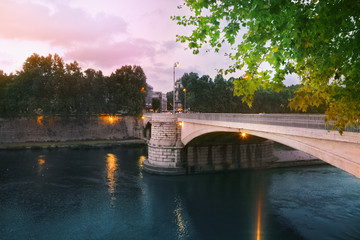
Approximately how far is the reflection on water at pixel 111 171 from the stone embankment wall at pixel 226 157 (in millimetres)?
7216

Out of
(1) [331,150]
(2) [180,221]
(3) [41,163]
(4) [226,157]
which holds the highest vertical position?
(1) [331,150]

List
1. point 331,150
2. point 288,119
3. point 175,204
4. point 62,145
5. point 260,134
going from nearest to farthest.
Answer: point 331,150
point 288,119
point 260,134
point 175,204
point 62,145

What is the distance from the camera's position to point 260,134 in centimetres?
1341

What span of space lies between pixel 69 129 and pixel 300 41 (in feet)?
156

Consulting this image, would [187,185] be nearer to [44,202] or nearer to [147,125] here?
[44,202]

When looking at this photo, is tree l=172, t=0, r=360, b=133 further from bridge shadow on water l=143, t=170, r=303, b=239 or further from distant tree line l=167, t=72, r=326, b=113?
distant tree line l=167, t=72, r=326, b=113

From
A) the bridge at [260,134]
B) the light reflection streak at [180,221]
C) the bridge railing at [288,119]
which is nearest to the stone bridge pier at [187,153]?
the bridge at [260,134]

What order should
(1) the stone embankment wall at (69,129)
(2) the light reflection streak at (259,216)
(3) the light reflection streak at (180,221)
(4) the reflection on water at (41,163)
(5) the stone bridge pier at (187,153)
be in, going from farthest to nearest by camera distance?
1. (1) the stone embankment wall at (69,129)
2. (4) the reflection on water at (41,163)
3. (5) the stone bridge pier at (187,153)
4. (3) the light reflection streak at (180,221)
5. (2) the light reflection streak at (259,216)

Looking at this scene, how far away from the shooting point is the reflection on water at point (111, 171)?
2077 centimetres

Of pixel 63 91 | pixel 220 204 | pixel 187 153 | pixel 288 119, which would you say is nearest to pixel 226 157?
pixel 187 153

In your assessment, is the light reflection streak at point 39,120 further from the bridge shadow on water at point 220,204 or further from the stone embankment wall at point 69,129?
the bridge shadow on water at point 220,204

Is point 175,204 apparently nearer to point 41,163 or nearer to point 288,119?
point 288,119

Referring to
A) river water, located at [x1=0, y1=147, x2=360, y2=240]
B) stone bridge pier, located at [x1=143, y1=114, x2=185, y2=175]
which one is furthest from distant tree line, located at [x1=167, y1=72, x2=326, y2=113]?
river water, located at [x1=0, y1=147, x2=360, y2=240]

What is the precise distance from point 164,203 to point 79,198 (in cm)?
653
